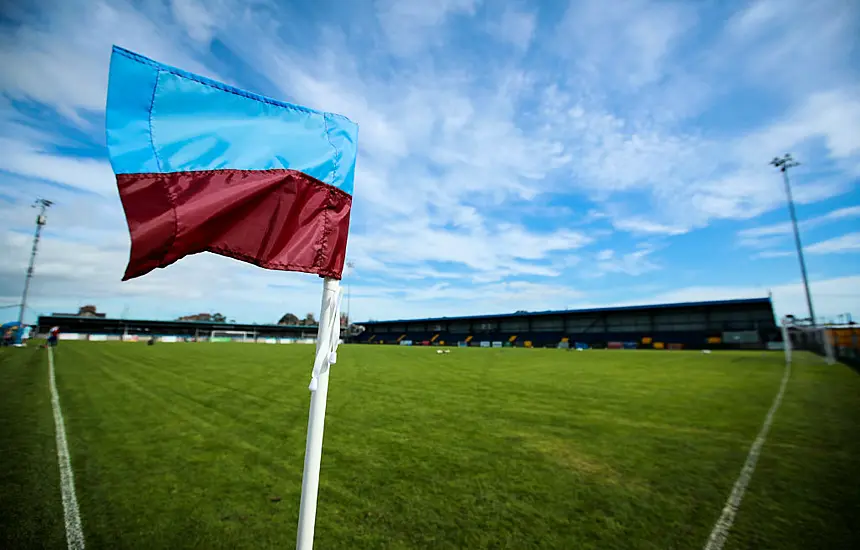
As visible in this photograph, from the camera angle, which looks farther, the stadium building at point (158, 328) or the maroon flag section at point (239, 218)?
the stadium building at point (158, 328)

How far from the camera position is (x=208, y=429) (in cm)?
745

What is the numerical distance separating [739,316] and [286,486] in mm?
71449

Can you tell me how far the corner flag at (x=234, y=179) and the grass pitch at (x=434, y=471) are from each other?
2519 millimetres

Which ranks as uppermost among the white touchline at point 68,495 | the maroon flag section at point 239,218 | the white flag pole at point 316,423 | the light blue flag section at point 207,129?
the light blue flag section at point 207,129

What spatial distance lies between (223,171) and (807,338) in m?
59.0

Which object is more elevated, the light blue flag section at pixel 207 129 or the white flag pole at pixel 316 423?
the light blue flag section at pixel 207 129

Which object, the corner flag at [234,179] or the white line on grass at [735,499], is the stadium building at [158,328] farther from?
the corner flag at [234,179]

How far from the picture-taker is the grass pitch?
3764mm

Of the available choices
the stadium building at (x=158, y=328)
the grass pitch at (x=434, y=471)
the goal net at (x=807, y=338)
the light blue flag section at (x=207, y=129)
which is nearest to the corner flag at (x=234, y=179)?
the light blue flag section at (x=207, y=129)

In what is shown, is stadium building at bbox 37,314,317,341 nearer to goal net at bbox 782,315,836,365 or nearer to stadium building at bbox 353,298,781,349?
stadium building at bbox 353,298,781,349

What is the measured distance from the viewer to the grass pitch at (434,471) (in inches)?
148

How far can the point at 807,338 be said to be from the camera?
41781 mm

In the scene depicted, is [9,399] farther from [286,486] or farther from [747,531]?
[747,531]

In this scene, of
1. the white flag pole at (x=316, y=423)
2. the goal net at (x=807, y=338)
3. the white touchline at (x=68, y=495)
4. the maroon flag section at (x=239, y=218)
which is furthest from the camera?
the goal net at (x=807, y=338)
